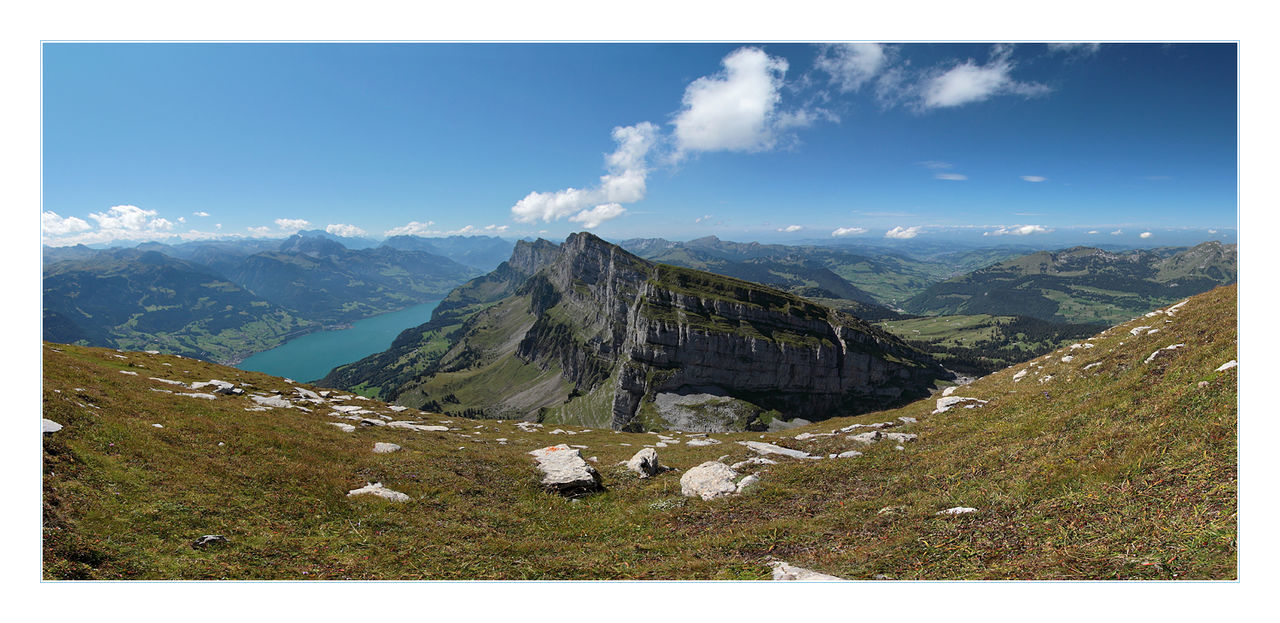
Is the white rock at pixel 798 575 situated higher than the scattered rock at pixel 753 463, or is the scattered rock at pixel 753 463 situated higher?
the white rock at pixel 798 575

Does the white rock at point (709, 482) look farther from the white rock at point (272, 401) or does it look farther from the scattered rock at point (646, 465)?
the white rock at point (272, 401)

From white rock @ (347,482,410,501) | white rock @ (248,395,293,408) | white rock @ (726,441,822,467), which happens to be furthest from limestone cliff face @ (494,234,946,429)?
white rock @ (347,482,410,501)

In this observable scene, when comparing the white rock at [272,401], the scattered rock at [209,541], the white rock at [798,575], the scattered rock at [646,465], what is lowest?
the scattered rock at [646,465]

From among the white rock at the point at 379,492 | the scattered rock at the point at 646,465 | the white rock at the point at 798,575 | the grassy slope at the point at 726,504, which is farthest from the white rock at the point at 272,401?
the white rock at the point at 798,575

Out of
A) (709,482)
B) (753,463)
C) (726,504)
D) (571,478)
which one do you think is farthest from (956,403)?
(571,478)

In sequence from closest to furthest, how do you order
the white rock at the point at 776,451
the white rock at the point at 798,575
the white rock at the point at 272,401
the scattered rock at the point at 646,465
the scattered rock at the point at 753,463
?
the white rock at the point at 798,575
the scattered rock at the point at 753,463
the scattered rock at the point at 646,465
the white rock at the point at 776,451
the white rock at the point at 272,401

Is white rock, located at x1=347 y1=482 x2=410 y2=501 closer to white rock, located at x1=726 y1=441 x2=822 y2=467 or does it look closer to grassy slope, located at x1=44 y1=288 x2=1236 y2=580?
grassy slope, located at x1=44 y1=288 x2=1236 y2=580

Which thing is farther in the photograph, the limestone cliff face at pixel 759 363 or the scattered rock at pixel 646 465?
the limestone cliff face at pixel 759 363
